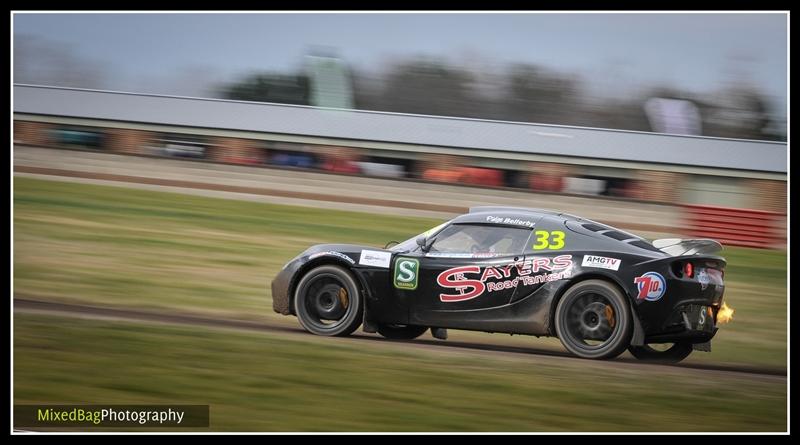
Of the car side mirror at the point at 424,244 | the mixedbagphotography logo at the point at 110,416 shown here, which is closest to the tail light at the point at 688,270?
the car side mirror at the point at 424,244

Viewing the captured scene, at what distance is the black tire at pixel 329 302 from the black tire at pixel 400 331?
2.03 feet

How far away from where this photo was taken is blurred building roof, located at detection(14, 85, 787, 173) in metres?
21.5

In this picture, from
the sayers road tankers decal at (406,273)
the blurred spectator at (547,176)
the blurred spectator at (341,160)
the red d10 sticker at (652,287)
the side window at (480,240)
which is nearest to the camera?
the red d10 sticker at (652,287)

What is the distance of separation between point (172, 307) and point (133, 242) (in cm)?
450

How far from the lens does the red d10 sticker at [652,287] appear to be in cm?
809

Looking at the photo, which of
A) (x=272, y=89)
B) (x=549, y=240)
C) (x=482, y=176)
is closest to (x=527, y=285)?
(x=549, y=240)

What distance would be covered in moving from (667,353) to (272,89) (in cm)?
2556

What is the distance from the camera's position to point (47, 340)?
877 cm

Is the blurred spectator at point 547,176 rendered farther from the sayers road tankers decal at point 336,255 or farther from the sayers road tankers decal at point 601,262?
the sayers road tankers decal at point 601,262

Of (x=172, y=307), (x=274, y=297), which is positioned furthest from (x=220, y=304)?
(x=274, y=297)

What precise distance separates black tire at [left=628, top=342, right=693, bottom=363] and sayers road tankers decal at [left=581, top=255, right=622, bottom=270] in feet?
4.48

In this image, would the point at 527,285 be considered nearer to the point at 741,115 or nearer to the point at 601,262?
the point at 601,262

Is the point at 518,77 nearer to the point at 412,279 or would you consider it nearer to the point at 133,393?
the point at 412,279

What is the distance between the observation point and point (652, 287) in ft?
26.6
